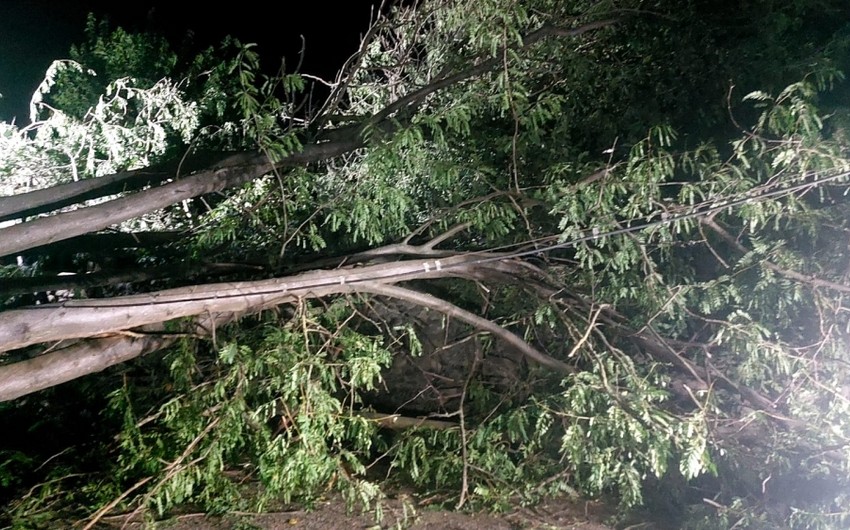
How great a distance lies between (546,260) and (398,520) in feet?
7.88

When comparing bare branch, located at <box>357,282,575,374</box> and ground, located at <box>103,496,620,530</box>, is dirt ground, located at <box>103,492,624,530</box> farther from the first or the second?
bare branch, located at <box>357,282,575,374</box>

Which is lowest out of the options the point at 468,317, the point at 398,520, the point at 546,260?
the point at 398,520

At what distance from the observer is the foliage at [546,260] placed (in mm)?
4238

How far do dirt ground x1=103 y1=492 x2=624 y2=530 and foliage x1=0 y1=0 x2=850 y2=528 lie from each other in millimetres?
147

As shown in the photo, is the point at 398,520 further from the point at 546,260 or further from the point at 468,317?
the point at 546,260

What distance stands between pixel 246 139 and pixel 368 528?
3.35 m

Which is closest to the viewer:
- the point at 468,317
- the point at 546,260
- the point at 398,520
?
the point at 398,520

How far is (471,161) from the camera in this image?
506cm

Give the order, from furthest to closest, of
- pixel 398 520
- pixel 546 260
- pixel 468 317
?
pixel 546 260 → pixel 468 317 → pixel 398 520

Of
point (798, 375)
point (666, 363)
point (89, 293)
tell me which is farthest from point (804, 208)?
point (89, 293)

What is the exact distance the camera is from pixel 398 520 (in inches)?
182

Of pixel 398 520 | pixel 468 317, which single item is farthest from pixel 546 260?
pixel 398 520

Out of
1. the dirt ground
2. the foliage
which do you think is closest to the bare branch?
the foliage

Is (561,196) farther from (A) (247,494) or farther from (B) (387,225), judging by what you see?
(A) (247,494)
